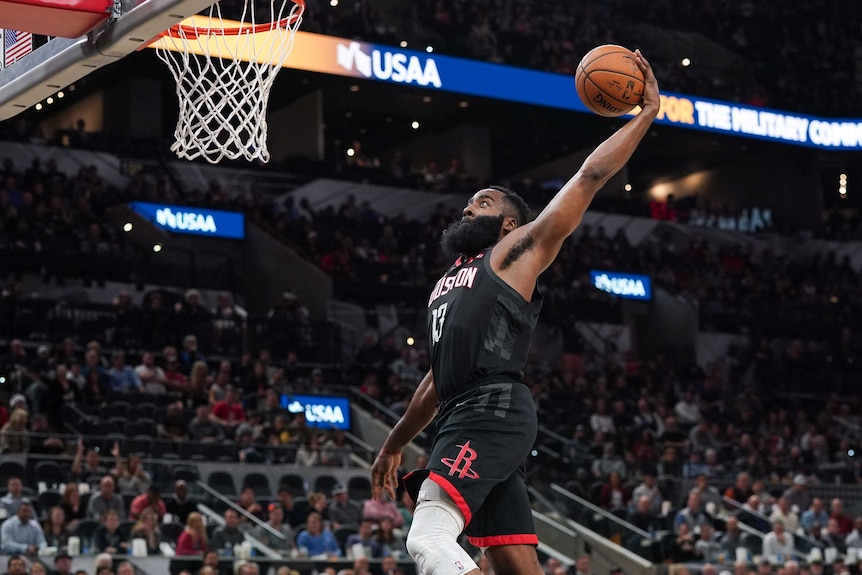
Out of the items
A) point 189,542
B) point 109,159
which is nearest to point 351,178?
point 109,159

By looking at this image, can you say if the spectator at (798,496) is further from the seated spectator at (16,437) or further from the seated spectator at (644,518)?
the seated spectator at (16,437)

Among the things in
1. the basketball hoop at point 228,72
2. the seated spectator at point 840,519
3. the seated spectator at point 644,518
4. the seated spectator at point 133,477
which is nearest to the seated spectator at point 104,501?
the seated spectator at point 133,477

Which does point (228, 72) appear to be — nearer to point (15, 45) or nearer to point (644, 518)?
point (15, 45)

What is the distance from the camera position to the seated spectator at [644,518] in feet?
60.5

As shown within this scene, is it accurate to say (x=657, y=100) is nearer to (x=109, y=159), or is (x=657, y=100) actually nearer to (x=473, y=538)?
(x=473, y=538)

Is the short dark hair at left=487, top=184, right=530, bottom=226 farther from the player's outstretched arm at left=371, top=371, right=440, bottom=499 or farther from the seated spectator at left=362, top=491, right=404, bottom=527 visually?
the seated spectator at left=362, top=491, right=404, bottom=527

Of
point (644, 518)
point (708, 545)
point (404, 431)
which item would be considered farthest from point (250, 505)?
point (404, 431)

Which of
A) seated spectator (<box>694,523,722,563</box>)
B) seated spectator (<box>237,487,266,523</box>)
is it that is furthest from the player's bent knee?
seated spectator (<box>694,523,722,563</box>)

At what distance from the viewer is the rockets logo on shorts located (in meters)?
5.04

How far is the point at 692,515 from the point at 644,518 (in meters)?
0.65

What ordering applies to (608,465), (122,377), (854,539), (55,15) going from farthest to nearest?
1. (608,465)
2. (854,539)
3. (122,377)
4. (55,15)

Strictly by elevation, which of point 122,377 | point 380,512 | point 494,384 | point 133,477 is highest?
point 122,377

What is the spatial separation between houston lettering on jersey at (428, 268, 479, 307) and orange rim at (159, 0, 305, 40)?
2.41 metres

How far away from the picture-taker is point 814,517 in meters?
19.8
